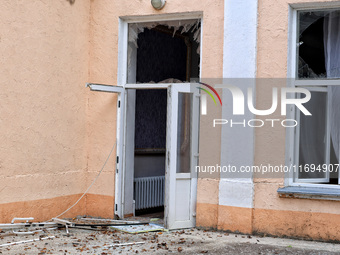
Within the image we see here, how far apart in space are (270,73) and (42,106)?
3.26 metres

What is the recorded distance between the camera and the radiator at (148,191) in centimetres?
923

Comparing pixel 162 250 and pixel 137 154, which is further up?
pixel 137 154

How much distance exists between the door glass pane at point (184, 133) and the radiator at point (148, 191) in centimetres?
162

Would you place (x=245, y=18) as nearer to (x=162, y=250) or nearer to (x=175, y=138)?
(x=175, y=138)

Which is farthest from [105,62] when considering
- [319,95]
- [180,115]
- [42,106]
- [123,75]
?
[319,95]

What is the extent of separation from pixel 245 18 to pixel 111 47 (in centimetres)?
221

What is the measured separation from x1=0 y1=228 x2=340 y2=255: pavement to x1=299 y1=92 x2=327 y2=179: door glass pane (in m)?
0.99

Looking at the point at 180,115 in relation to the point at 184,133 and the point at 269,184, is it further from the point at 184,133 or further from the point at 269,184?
the point at 269,184

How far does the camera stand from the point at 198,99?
7.90 meters

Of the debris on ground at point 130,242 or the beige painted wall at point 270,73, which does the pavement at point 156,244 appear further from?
the beige painted wall at point 270,73

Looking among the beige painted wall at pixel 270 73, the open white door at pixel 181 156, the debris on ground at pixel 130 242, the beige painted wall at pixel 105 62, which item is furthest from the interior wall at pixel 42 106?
the beige painted wall at pixel 270 73

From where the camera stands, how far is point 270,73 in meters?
7.39

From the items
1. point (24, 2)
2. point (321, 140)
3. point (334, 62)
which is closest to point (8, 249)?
point (24, 2)

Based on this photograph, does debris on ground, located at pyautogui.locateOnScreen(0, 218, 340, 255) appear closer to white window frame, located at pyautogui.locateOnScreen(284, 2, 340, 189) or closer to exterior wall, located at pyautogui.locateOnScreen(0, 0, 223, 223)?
exterior wall, located at pyautogui.locateOnScreen(0, 0, 223, 223)
